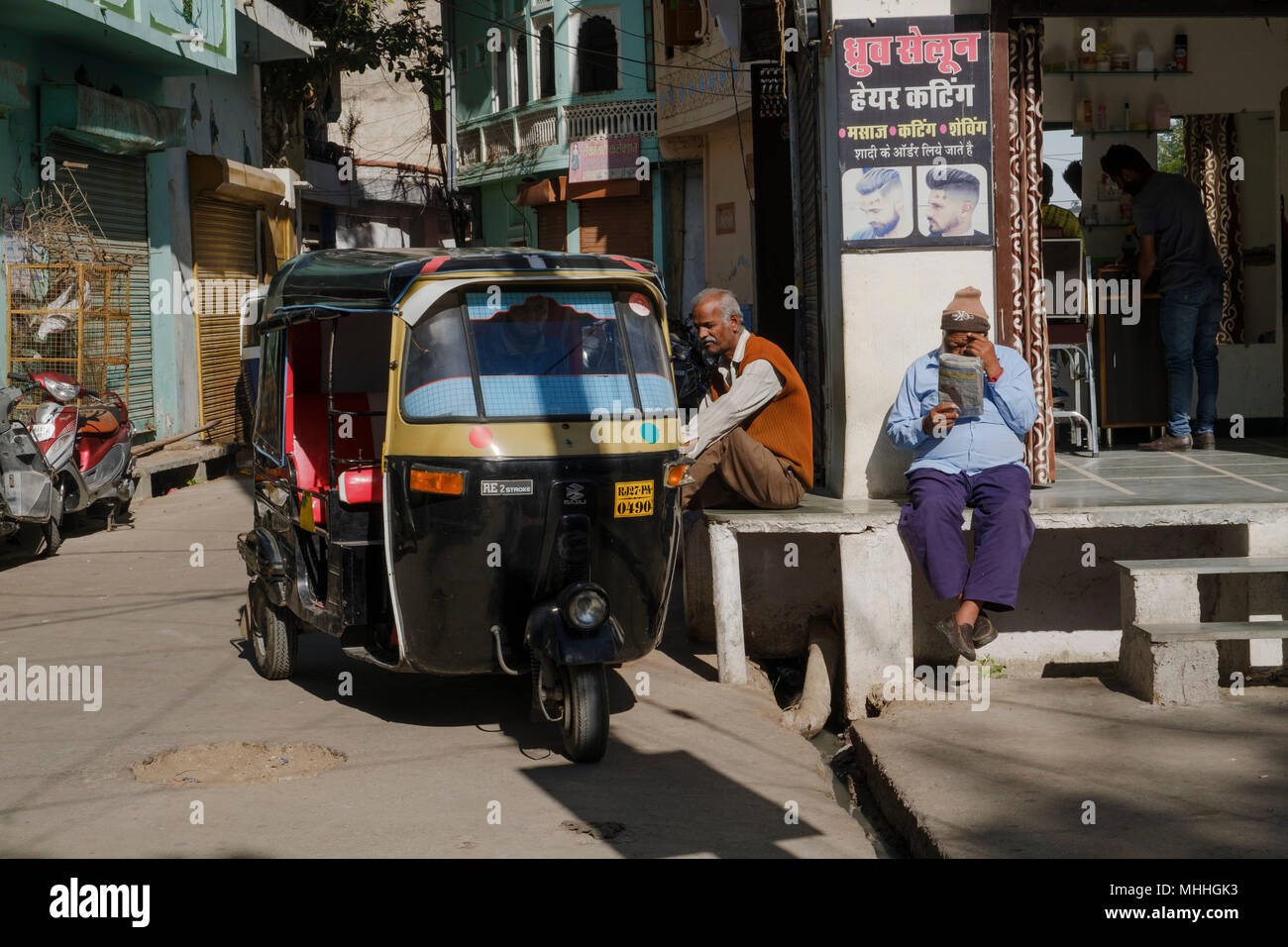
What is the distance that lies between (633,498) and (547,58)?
27675 millimetres

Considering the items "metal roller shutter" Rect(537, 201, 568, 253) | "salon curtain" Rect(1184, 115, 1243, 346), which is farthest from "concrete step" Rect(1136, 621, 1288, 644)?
"metal roller shutter" Rect(537, 201, 568, 253)

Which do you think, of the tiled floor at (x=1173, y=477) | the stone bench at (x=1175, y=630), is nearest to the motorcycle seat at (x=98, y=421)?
the tiled floor at (x=1173, y=477)

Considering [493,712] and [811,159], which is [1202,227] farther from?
[493,712]

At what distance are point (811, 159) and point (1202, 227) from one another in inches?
99.9

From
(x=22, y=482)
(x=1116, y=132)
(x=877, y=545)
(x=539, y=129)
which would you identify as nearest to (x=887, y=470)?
(x=877, y=545)

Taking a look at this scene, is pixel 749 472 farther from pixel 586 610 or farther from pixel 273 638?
pixel 273 638

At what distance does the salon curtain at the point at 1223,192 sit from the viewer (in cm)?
1057

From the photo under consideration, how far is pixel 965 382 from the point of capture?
647cm

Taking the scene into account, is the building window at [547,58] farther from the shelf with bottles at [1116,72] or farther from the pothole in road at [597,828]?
the pothole in road at [597,828]

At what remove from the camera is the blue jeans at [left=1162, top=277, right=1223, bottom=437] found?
8.81 m

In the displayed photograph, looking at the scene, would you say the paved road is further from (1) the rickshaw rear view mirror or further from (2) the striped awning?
(2) the striped awning

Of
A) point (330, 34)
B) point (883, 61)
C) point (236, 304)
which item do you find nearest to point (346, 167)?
point (330, 34)

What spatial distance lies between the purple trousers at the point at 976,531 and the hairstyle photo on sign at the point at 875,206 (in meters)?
1.29

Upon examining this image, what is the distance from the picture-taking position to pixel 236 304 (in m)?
18.9
